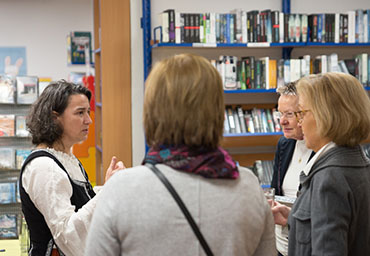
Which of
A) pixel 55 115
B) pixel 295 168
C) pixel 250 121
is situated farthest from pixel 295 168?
pixel 250 121

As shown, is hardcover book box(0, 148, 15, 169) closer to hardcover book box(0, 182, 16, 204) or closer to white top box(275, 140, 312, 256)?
hardcover book box(0, 182, 16, 204)

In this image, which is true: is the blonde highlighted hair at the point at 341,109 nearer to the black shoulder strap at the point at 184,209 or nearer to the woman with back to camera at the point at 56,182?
the black shoulder strap at the point at 184,209

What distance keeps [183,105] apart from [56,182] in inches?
37.8

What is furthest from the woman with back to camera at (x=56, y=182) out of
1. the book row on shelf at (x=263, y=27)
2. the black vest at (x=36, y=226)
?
the book row on shelf at (x=263, y=27)

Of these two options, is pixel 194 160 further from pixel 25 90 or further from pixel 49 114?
pixel 25 90

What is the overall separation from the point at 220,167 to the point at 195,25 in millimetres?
3244

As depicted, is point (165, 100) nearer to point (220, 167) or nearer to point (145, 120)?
point (145, 120)

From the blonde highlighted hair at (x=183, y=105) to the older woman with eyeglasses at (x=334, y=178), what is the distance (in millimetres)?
539

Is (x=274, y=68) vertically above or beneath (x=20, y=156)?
above

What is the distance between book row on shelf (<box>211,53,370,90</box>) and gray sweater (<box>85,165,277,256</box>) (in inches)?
128

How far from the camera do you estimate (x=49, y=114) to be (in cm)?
222

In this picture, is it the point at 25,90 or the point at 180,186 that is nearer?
the point at 180,186

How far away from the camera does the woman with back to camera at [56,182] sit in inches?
77.9

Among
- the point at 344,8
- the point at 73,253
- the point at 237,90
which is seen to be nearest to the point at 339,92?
the point at 73,253
